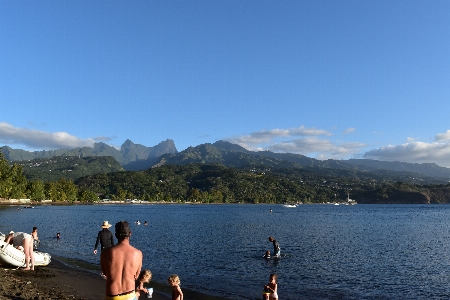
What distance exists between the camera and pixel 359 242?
57094mm

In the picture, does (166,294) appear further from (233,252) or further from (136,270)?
(233,252)

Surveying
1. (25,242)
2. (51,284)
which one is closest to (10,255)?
(25,242)

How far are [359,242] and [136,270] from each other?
2144 inches

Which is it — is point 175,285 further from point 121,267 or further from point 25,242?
point 25,242

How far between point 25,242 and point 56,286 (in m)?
4.25

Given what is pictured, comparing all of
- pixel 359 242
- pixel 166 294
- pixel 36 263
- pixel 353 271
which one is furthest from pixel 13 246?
pixel 359 242

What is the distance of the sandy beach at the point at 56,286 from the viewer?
59.8 feet

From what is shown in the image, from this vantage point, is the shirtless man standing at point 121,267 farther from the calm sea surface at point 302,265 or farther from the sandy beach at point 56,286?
the calm sea surface at point 302,265

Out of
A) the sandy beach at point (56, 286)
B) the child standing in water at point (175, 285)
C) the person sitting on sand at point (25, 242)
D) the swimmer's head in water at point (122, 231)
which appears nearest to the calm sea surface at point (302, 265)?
the sandy beach at point (56, 286)

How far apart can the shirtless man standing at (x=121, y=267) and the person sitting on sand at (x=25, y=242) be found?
18.1 meters

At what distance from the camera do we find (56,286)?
70.3 feet

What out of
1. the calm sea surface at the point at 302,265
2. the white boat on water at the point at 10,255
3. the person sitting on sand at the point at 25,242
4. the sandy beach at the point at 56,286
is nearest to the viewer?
the sandy beach at the point at 56,286

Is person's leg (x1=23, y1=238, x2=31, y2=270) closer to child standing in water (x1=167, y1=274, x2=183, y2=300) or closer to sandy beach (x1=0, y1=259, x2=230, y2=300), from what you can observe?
sandy beach (x1=0, y1=259, x2=230, y2=300)

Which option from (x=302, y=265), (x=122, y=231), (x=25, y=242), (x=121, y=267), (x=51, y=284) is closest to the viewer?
(x=121, y=267)
